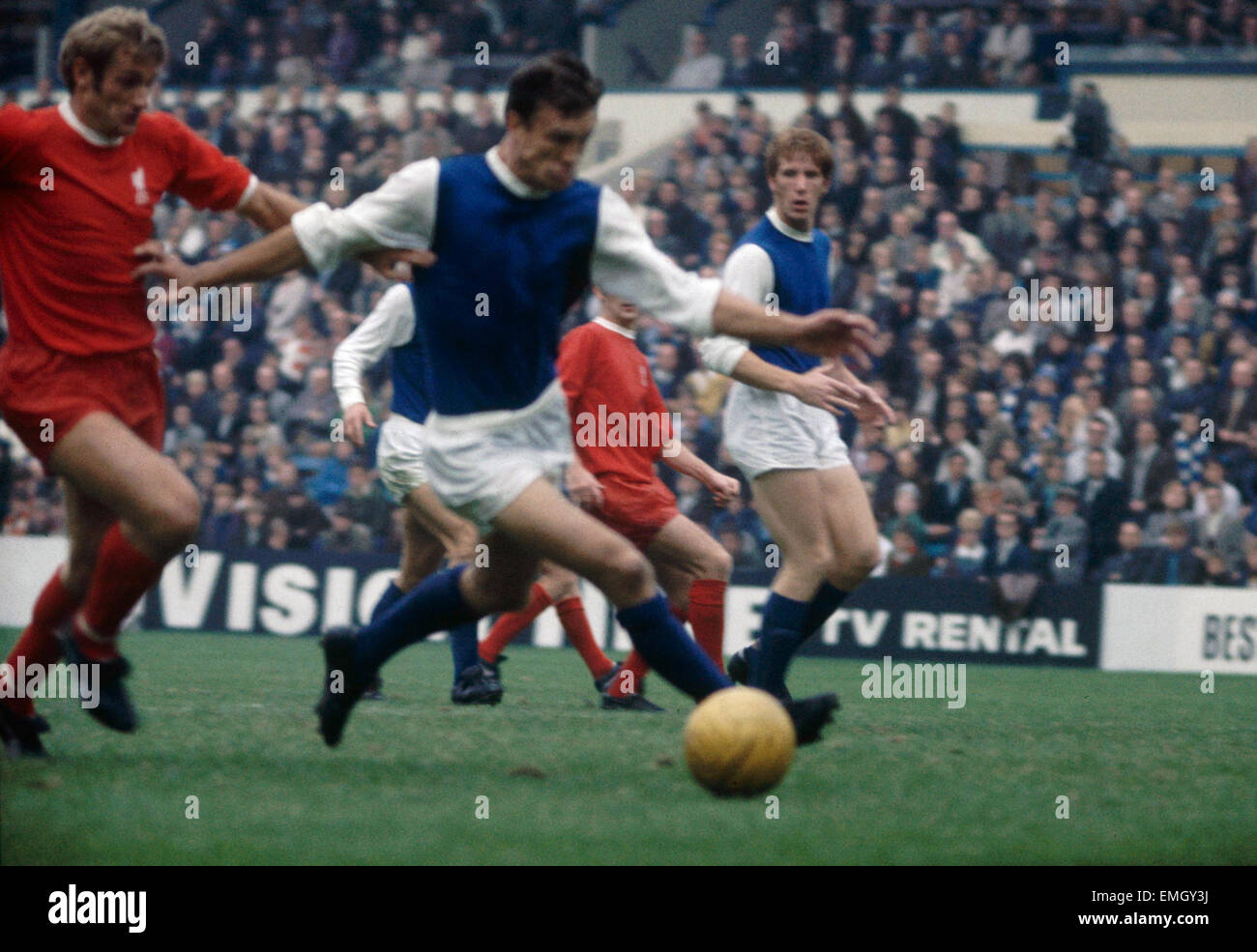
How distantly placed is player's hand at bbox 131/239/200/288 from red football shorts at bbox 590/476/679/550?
10.3 ft

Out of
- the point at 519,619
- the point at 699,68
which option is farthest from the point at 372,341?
the point at 699,68

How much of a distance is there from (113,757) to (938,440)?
991cm

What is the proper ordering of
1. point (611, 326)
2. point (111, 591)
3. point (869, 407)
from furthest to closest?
point (611, 326)
point (869, 407)
point (111, 591)

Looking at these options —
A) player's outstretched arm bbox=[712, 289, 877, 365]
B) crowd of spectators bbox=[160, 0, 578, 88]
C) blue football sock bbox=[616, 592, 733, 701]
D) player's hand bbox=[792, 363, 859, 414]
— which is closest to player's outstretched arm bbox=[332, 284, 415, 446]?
player's hand bbox=[792, 363, 859, 414]

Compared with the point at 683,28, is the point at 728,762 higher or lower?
lower

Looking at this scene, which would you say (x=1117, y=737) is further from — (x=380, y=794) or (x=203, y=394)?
(x=203, y=394)

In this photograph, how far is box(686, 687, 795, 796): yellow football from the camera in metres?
5.40

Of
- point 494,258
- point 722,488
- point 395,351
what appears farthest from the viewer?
point 395,351

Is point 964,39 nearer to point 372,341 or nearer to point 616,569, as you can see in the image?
point 372,341

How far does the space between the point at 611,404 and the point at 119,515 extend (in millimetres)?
3202

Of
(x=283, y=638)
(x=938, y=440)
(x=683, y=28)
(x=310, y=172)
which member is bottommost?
(x=283, y=638)

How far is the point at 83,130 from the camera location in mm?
6074

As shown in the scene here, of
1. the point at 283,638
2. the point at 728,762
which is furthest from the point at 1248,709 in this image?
the point at 283,638
